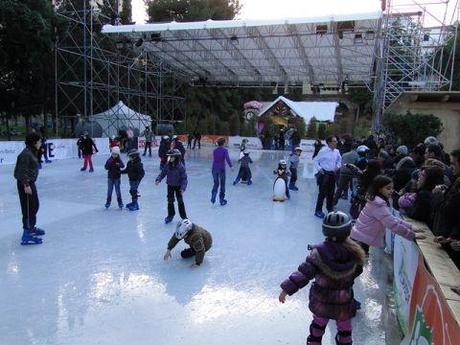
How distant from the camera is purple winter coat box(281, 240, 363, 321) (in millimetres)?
2803

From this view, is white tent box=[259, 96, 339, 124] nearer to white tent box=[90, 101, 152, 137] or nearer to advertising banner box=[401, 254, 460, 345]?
white tent box=[90, 101, 152, 137]

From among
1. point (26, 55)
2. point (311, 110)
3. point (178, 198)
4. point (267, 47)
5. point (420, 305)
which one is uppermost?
point (267, 47)

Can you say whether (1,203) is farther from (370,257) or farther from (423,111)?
(423,111)

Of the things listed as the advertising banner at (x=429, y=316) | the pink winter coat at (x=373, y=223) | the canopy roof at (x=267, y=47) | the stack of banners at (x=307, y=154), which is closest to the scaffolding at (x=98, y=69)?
the canopy roof at (x=267, y=47)

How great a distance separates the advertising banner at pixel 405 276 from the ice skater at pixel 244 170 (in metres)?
8.25

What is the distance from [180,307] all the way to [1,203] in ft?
20.6

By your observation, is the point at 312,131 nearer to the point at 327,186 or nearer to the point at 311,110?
the point at 311,110

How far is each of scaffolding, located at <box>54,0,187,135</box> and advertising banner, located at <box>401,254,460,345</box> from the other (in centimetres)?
2104

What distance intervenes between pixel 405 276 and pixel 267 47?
22685 mm

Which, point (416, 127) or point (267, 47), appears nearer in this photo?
point (416, 127)

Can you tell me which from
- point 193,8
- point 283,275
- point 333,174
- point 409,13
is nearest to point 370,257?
point 283,275

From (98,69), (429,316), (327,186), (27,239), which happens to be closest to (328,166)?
(327,186)

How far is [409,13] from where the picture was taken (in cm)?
1811

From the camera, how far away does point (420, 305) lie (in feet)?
9.14
